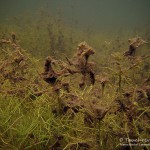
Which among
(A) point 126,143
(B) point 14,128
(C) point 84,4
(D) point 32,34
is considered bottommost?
(A) point 126,143

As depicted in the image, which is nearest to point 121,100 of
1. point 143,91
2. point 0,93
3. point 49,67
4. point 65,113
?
point 143,91

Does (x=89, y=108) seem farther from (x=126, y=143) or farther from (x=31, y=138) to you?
(x=31, y=138)

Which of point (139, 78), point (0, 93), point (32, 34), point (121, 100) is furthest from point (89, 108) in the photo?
point (32, 34)

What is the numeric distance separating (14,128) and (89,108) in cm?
71

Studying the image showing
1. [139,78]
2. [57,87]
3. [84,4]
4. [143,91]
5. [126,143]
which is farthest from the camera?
[84,4]

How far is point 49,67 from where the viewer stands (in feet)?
8.06

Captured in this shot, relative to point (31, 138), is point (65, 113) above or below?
above

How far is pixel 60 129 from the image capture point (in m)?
2.36

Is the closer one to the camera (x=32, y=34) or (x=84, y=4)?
(x=32, y=34)

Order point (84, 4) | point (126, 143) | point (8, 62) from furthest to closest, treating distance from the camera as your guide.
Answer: point (84, 4)
point (8, 62)
point (126, 143)

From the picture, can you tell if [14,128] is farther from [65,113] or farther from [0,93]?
[0,93]

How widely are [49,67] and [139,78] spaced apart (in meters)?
4.68

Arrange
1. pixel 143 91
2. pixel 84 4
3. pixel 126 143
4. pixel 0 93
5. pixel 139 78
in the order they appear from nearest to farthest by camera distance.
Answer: pixel 126 143 → pixel 143 91 → pixel 0 93 → pixel 139 78 → pixel 84 4

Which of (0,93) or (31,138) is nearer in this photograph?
(31,138)
